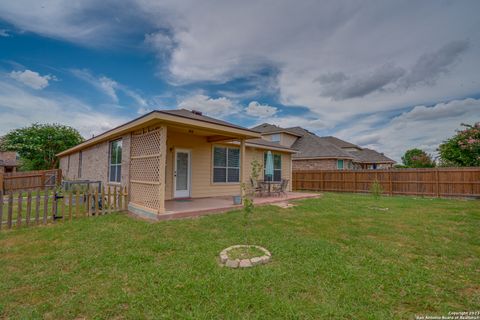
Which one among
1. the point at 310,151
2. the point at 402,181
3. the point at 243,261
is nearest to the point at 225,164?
the point at 243,261

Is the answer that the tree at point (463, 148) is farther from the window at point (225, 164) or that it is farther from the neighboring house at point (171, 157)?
the window at point (225, 164)

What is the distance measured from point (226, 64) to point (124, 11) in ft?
16.3

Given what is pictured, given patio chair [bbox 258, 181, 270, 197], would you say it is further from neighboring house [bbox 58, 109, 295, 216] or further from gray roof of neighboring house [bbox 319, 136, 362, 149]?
gray roof of neighboring house [bbox 319, 136, 362, 149]

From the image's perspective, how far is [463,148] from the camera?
1432 centimetres

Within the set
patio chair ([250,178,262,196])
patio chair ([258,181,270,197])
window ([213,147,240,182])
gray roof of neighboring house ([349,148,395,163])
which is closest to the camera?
window ([213,147,240,182])

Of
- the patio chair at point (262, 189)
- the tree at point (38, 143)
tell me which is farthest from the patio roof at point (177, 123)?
the tree at point (38, 143)

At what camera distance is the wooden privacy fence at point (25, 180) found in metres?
13.8

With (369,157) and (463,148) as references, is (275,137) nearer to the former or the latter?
(463,148)

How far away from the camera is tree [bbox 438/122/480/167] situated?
1336 cm

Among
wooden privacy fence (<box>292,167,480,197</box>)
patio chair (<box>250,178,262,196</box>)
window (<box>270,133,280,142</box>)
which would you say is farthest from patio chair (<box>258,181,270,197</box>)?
window (<box>270,133,280,142</box>)

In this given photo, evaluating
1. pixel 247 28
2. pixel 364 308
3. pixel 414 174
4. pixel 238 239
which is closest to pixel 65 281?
pixel 238 239

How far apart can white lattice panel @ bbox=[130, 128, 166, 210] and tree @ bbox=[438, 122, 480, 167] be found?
56.2 ft

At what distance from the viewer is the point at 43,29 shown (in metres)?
8.43

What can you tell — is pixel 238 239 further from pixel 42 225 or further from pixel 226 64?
pixel 226 64
